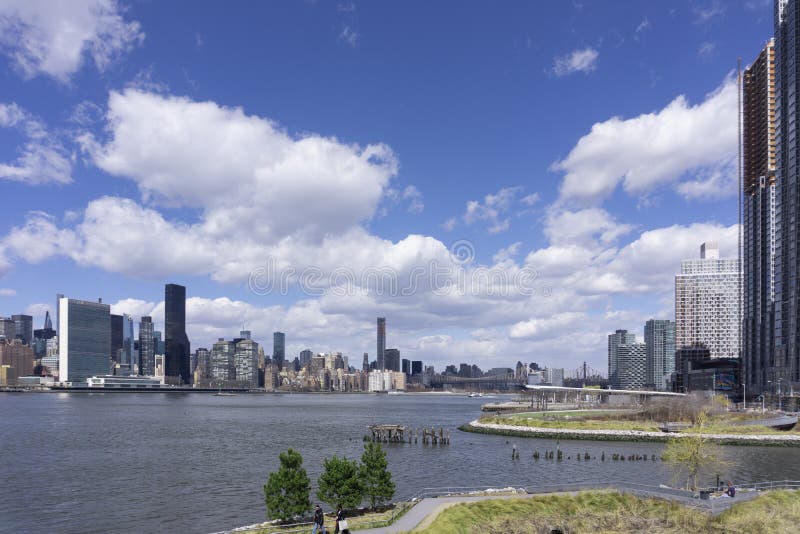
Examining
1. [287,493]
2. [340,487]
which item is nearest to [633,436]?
[340,487]

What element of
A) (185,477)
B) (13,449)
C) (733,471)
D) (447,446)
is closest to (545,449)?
(447,446)

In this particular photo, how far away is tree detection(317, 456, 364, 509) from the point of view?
130 ft

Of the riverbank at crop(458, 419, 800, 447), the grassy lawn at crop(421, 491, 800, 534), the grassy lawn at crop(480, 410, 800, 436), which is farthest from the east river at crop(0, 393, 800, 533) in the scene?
the grassy lawn at crop(421, 491, 800, 534)

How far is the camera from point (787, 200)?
7229 inches

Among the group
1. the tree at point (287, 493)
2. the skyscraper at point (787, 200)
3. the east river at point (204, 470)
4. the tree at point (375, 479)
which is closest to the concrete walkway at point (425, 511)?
the tree at point (375, 479)

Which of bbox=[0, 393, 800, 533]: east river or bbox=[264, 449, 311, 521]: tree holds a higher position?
bbox=[264, 449, 311, 521]: tree

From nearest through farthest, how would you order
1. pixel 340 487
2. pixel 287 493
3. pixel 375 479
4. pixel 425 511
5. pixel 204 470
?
pixel 425 511 → pixel 287 493 → pixel 340 487 → pixel 375 479 → pixel 204 470

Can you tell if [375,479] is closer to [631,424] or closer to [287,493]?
[287,493]

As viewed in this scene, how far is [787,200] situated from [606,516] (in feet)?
595

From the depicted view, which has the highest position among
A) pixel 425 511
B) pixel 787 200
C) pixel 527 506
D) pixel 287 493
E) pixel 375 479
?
pixel 787 200

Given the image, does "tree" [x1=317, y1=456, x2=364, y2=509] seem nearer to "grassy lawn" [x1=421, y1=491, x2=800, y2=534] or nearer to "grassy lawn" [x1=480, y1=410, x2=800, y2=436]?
"grassy lawn" [x1=421, y1=491, x2=800, y2=534]

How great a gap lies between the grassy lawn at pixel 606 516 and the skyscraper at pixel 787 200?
154 meters

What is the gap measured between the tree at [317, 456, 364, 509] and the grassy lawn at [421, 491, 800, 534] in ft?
20.2

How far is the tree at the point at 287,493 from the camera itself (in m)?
39.1
